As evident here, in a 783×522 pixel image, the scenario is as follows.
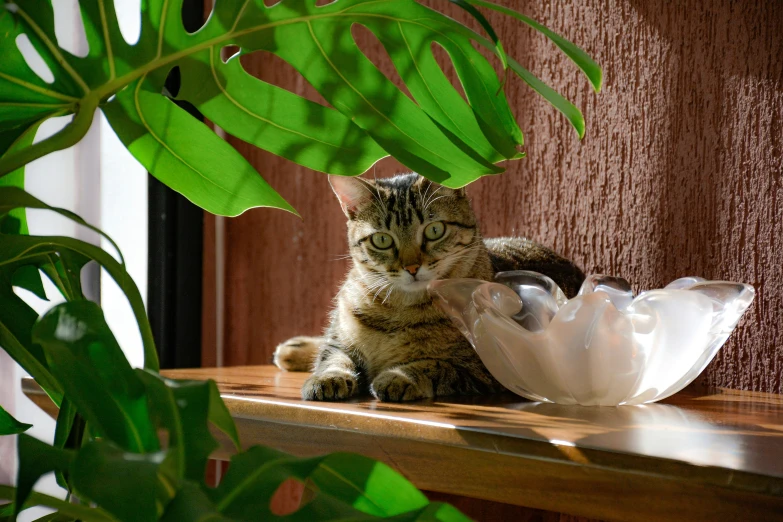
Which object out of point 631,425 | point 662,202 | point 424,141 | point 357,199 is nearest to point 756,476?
point 631,425

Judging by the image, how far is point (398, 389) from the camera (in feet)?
2.71

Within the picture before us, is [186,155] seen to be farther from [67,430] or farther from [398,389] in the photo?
[398,389]

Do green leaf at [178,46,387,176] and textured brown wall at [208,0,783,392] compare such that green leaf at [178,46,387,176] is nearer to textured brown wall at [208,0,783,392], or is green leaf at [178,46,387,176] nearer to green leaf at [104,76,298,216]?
green leaf at [104,76,298,216]

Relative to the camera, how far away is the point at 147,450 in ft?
1.12

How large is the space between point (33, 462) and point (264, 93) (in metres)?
0.36

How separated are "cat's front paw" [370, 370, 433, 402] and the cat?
4 cm

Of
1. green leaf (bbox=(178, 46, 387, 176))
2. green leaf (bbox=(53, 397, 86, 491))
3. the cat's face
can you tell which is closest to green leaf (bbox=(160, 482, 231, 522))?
green leaf (bbox=(53, 397, 86, 491))

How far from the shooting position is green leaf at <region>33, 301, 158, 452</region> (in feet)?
1.06

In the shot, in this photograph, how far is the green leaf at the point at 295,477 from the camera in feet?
1.06

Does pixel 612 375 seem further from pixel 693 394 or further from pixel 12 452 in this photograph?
pixel 12 452

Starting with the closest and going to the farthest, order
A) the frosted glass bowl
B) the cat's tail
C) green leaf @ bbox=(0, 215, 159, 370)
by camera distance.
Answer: green leaf @ bbox=(0, 215, 159, 370)
the frosted glass bowl
the cat's tail

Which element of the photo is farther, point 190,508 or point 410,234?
point 410,234

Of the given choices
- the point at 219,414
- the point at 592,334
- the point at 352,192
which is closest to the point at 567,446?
the point at 592,334

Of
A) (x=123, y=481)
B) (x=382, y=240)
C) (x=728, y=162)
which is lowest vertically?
(x=123, y=481)
